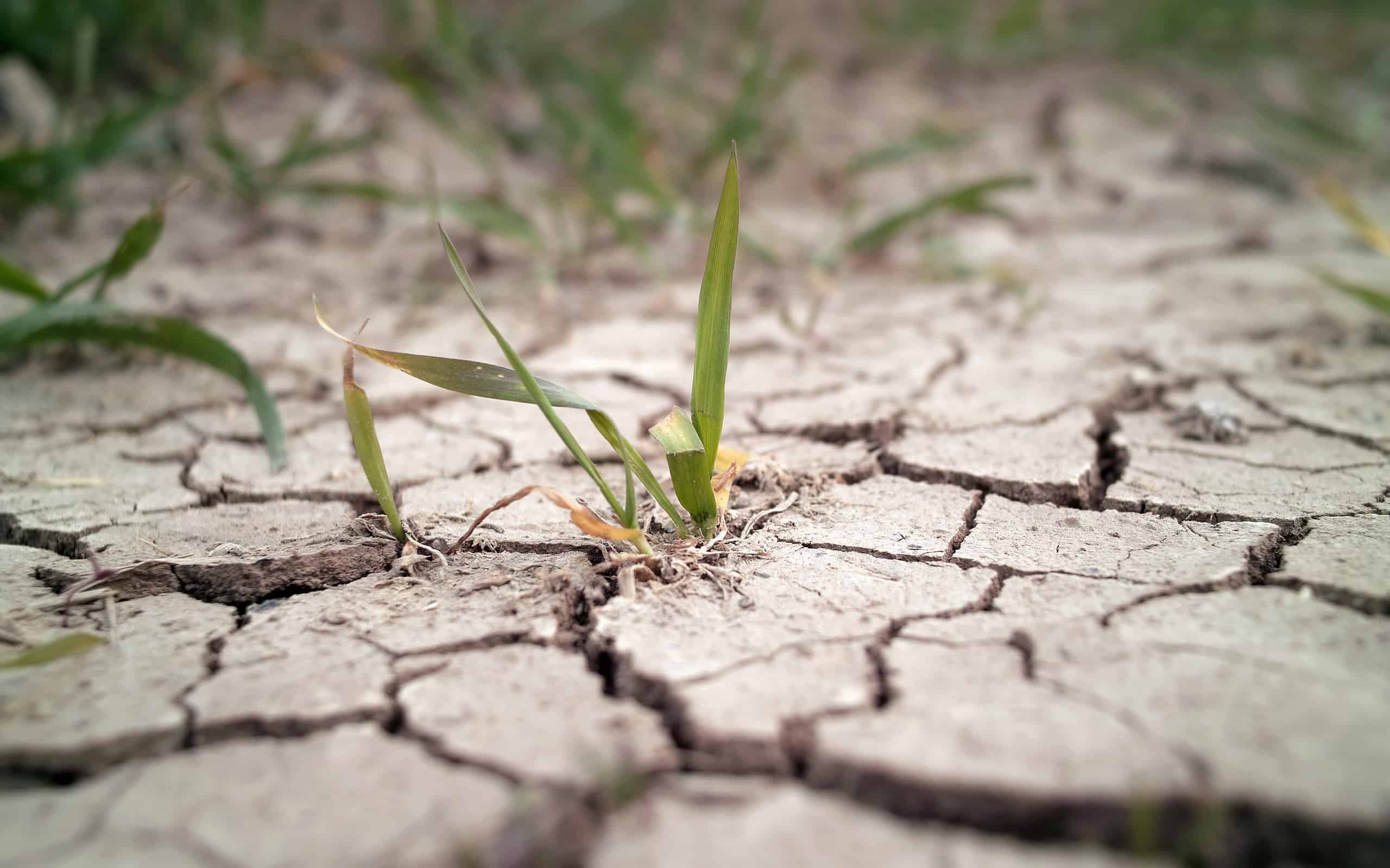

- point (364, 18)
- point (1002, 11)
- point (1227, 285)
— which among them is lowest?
point (1227, 285)

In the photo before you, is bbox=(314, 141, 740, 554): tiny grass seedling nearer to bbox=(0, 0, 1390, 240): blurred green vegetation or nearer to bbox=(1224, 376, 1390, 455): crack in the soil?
bbox=(1224, 376, 1390, 455): crack in the soil

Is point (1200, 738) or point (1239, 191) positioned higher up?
point (1239, 191)

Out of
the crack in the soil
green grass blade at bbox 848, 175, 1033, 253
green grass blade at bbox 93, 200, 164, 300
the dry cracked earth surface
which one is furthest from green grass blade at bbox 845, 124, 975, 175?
green grass blade at bbox 93, 200, 164, 300

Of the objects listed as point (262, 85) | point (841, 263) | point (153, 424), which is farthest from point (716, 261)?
point (262, 85)

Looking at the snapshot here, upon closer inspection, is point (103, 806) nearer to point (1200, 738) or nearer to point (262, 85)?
point (1200, 738)

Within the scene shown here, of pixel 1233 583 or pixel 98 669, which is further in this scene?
pixel 1233 583

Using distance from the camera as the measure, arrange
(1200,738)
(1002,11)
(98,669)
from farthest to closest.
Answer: (1002,11)
(98,669)
(1200,738)

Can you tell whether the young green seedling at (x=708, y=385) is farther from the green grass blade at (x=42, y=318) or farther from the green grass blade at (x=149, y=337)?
the green grass blade at (x=42, y=318)
